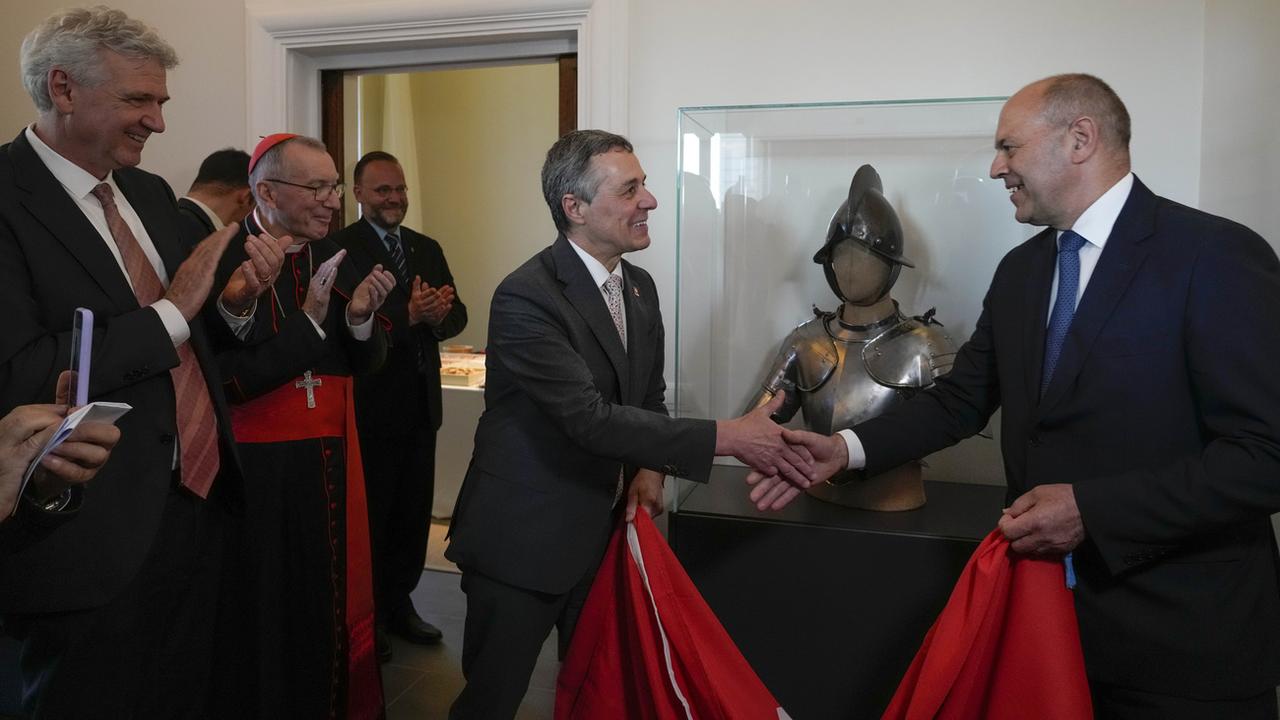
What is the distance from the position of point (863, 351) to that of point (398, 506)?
6.87 feet

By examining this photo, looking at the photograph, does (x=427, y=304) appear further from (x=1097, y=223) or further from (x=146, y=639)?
(x=1097, y=223)

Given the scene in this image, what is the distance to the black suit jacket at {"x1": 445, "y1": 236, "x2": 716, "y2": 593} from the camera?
2227 mm

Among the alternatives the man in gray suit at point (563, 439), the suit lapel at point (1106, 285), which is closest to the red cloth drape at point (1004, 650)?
the suit lapel at point (1106, 285)

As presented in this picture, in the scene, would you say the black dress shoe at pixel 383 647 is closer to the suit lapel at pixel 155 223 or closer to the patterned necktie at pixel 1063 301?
the suit lapel at pixel 155 223

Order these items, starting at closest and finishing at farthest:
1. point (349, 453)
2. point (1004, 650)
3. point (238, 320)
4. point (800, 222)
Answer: point (1004, 650), point (238, 320), point (349, 453), point (800, 222)

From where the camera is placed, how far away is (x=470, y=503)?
2.36 metres

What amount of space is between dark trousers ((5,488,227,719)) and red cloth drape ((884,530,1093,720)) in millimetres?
1625

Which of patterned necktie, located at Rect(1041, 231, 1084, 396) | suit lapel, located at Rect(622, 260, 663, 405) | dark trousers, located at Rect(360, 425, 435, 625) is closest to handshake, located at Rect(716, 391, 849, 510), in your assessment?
suit lapel, located at Rect(622, 260, 663, 405)

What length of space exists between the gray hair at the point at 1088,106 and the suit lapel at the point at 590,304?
1.09 meters

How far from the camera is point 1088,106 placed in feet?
6.43

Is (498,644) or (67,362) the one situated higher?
(67,362)

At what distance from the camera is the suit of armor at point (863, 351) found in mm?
2848

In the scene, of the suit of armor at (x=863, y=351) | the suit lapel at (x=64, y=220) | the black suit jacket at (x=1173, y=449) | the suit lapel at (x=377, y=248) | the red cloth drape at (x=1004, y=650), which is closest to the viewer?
the black suit jacket at (x=1173, y=449)

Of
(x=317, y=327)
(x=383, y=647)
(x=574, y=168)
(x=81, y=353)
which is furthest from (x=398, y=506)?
(x=81, y=353)
